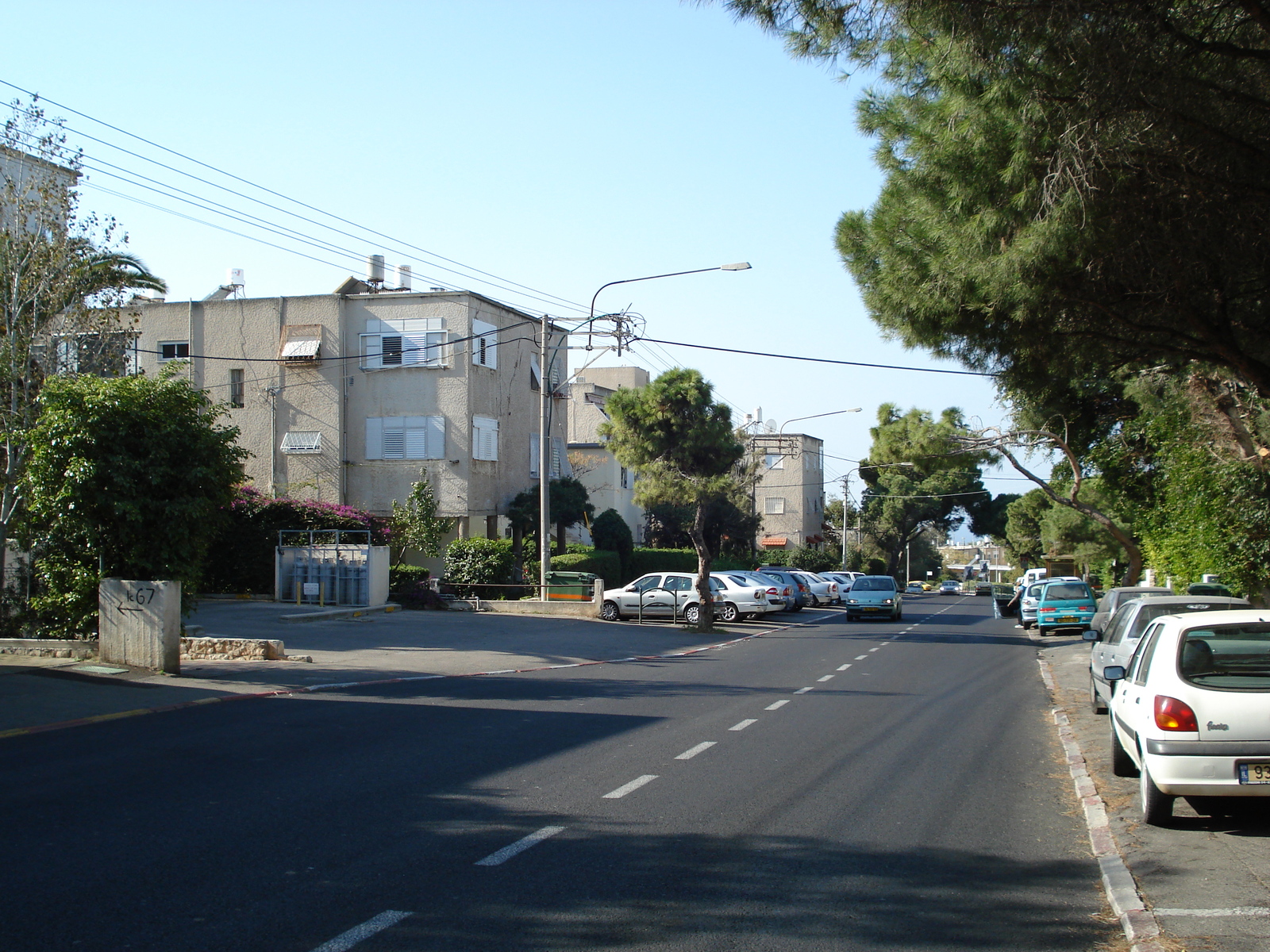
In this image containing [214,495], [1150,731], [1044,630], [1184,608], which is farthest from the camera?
[1044,630]

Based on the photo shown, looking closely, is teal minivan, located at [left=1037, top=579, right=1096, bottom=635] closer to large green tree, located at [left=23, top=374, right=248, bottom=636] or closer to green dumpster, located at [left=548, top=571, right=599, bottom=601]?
green dumpster, located at [left=548, top=571, right=599, bottom=601]

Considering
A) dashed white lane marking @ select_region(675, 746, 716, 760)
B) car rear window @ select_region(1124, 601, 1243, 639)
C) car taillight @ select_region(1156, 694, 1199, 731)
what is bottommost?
dashed white lane marking @ select_region(675, 746, 716, 760)

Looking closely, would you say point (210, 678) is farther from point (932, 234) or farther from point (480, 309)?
point (480, 309)

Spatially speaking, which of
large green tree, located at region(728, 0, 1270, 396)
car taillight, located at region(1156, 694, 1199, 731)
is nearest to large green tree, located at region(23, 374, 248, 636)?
large green tree, located at region(728, 0, 1270, 396)

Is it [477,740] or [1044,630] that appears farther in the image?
[1044,630]

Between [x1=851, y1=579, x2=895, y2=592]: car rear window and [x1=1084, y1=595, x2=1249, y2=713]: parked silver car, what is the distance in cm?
2416

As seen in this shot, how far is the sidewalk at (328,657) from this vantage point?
13656mm

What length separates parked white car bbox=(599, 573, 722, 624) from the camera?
33.3m

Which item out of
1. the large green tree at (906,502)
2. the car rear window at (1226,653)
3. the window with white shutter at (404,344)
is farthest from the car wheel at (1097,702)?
the large green tree at (906,502)

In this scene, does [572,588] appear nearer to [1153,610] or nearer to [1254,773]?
[1153,610]

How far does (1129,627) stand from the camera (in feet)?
44.3

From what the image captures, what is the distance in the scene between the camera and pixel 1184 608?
1323 centimetres

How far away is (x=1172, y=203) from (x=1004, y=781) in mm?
5315

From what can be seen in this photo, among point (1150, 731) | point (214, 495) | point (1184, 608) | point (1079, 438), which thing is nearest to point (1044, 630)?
point (1079, 438)
